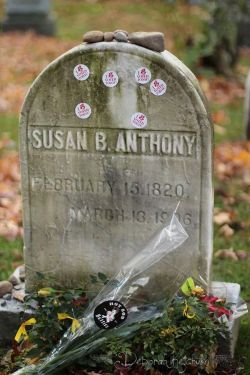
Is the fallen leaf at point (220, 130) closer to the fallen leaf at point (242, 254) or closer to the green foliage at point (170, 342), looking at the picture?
the fallen leaf at point (242, 254)

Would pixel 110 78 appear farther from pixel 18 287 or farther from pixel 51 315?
pixel 18 287

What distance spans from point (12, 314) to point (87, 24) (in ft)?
43.6

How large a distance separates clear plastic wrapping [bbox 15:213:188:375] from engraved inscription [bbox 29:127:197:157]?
13.4 inches

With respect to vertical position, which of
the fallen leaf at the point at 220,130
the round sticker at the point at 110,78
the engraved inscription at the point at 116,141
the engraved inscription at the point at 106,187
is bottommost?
the engraved inscription at the point at 106,187

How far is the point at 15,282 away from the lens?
12.7 ft

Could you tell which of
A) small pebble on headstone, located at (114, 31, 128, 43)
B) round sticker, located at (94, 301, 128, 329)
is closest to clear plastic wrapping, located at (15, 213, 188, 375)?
round sticker, located at (94, 301, 128, 329)

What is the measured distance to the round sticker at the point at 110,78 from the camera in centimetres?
326

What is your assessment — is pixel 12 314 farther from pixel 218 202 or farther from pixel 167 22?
pixel 167 22

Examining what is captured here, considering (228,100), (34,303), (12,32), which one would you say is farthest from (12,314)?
A: (12,32)

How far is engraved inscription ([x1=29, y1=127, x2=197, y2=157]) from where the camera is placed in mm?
3258

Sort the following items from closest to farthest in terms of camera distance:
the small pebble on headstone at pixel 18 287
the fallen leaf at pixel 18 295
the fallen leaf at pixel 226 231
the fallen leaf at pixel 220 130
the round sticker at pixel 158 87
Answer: the round sticker at pixel 158 87 < the fallen leaf at pixel 18 295 < the small pebble on headstone at pixel 18 287 < the fallen leaf at pixel 226 231 < the fallen leaf at pixel 220 130

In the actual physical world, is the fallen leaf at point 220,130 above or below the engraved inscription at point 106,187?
above

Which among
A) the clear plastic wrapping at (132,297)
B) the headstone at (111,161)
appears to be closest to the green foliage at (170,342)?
the clear plastic wrapping at (132,297)

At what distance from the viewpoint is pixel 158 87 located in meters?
3.22
